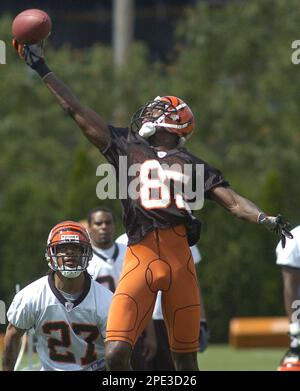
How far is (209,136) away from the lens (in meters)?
20.6

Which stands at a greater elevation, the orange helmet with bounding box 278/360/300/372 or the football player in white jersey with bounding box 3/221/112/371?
the football player in white jersey with bounding box 3/221/112/371

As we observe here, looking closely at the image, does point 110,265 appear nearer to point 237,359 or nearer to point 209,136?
point 237,359

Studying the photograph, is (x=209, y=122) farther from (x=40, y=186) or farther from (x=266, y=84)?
(x=40, y=186)

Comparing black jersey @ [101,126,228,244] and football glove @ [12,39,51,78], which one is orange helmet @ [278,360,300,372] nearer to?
black jersey @ [101,126,228,244]

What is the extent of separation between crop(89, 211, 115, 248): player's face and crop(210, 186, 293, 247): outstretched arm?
326 centimetres

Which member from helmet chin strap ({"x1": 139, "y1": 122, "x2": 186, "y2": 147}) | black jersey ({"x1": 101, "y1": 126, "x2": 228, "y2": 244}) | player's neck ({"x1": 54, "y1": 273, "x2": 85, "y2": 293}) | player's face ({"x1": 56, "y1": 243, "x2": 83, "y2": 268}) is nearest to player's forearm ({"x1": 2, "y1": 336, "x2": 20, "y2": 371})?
player's neck ({"x1": 54, "y1": 273, "x2": 85, "y2": 293})

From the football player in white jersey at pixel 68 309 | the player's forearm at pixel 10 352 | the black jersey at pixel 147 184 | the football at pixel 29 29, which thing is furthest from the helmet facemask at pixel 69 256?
the football at pixel 29 29

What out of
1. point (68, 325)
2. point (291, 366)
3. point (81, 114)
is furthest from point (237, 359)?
point (81, 114)

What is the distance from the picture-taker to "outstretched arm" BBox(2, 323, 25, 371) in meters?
7.06

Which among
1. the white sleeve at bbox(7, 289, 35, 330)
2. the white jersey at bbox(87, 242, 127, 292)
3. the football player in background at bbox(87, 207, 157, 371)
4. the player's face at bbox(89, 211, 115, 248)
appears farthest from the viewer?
the player's face at bbox(89, 211, 115, 248)

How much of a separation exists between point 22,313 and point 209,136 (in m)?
13.7

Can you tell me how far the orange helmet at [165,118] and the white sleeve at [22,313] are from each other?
1.15m

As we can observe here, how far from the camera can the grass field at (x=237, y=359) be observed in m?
13.1

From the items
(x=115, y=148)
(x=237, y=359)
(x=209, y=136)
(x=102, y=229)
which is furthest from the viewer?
(x=209, y=136)
